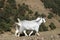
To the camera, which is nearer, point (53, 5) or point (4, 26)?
point (4, 26)

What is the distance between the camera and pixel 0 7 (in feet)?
98.7

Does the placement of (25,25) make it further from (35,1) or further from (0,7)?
(35,1)

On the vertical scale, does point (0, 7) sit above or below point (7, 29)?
above

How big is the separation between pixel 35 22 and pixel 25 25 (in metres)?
0.79

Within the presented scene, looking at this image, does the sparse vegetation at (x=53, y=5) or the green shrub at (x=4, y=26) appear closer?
the green shrub at (x=4, y=26)

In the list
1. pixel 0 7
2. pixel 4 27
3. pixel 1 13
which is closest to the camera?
pixel 4 27

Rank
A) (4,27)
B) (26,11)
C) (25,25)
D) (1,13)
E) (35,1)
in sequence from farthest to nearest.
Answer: (35,1) → (26,11) → (1,13) → (4,27) → (25,25)

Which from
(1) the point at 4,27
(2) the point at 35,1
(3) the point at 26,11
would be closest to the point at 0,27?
(1) the point at 4,27

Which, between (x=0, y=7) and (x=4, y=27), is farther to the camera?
(x=0, y=7)

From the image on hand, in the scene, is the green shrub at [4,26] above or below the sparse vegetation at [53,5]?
below

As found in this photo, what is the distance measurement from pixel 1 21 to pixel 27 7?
848 centimetres

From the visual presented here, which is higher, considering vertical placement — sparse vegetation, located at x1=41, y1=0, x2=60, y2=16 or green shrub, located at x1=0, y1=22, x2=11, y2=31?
sparse vegetation, located at x1=41, y1=0, x2=60, y2=16

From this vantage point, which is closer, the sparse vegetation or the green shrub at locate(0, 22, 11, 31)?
the green shrub at locate(0, 22, 11, 31)

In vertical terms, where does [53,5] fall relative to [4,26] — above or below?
above
